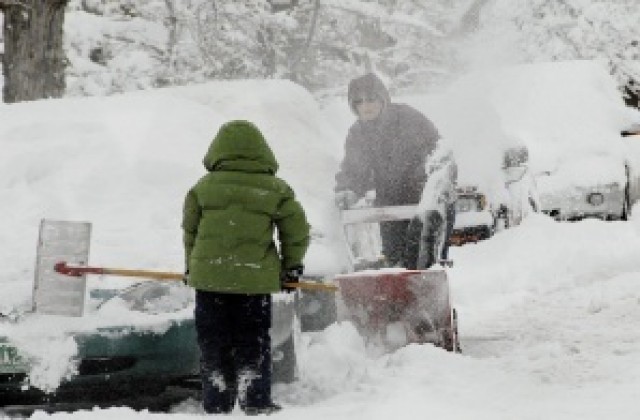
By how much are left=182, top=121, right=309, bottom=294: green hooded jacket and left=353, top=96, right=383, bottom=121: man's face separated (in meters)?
1.98

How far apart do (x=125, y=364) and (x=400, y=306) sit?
1.70 m

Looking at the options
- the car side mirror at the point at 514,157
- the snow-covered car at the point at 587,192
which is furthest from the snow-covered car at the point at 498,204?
the snow-covered car at the point at 587,192

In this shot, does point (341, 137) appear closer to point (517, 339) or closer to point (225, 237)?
point (517, 339)

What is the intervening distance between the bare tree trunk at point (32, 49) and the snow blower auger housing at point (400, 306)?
512 cm

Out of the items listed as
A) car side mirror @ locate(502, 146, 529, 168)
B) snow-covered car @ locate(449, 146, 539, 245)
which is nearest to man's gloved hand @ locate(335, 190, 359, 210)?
snow-covered car @ locate(449, 146, 539, 245)

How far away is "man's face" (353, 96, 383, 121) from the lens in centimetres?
656

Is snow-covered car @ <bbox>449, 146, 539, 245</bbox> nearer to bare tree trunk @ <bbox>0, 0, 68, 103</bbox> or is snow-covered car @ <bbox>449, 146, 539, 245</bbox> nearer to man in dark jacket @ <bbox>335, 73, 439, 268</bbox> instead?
man in dark jacket @ <bbox>335, 73, 439, 268</bbox>

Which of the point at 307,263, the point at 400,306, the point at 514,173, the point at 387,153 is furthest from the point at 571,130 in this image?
the point at 307,263

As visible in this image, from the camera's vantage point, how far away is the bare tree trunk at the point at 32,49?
31.3 ft

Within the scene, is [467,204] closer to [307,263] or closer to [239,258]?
[307,263]

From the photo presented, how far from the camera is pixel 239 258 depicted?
4.53 m

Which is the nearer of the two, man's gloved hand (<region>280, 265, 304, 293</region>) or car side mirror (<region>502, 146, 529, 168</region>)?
man's gloved hand (<region>280, 265, 304, 293</region>)

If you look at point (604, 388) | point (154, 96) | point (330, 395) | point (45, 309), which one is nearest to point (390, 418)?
point (330, 395)

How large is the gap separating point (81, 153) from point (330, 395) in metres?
1.98
